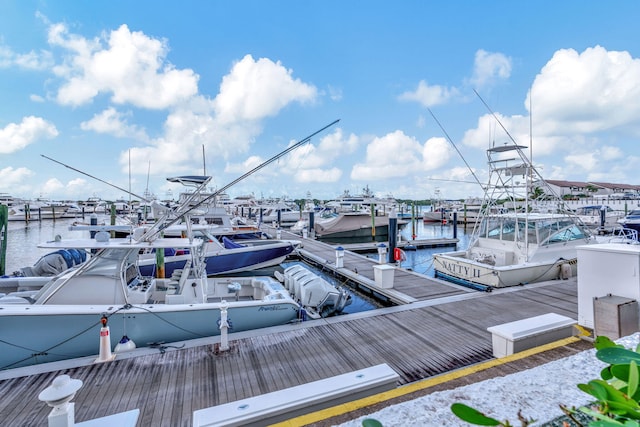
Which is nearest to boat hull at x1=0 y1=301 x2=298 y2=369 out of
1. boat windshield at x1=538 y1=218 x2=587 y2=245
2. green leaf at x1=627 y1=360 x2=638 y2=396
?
green leaf at x1=627 y1=360 x2=638 y2=396

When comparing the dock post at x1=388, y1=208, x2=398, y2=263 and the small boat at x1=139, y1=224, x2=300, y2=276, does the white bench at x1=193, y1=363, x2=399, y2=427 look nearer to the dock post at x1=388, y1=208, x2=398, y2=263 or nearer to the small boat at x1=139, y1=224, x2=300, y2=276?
the small boat at x1=139, y1=224, x2=300, y2=276

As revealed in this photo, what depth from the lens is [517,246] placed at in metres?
9.22

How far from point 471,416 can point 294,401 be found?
1792 millimetres

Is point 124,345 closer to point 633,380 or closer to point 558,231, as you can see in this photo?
point 633,380

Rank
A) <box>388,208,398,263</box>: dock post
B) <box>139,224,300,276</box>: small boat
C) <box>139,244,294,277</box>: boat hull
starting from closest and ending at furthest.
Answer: <box>139,244,294,277</box>: boat hull
<box>139,224,300,276</box>: small boat
<box>388,208,398,263</box>: dock post

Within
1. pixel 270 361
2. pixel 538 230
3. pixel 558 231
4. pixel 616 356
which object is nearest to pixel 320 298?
pixel 270 361

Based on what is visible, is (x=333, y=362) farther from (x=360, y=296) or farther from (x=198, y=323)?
(x=360, y=296)

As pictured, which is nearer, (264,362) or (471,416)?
(471,416)

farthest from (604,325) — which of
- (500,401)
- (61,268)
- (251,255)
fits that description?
Answer: (61,268)

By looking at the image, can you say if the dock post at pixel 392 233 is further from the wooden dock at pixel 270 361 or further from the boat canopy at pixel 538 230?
the wooden dock at pixel 270 361

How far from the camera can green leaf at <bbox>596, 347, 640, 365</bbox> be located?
125cm

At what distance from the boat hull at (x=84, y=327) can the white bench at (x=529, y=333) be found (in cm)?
424

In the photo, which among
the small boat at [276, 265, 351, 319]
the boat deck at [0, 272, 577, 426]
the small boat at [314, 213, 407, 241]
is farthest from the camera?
the small boat at [314, 213, 407, 241]

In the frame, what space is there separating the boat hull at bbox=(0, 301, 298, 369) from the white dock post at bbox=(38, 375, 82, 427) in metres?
3.29
